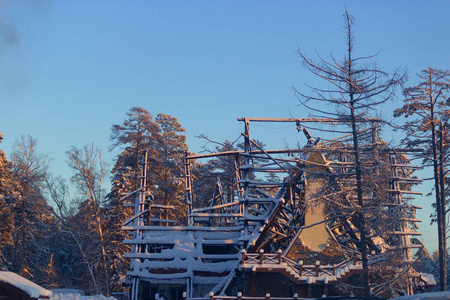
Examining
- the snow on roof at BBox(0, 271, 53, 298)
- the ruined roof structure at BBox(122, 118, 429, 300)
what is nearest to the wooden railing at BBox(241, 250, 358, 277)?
the ruined roof structure at BBox(122, 118, 429, 300)

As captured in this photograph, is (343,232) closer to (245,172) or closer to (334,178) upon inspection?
(245,172)

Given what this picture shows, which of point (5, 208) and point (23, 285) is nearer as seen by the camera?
point (23, 285)

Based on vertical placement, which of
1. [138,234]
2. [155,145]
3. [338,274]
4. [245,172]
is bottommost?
[338,274]

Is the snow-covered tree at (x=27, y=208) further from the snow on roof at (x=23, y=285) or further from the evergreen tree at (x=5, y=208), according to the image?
the snow on roof at (x=23, y=285)

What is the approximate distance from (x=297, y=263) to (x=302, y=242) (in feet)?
7.58

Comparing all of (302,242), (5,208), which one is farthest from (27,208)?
(302,242)

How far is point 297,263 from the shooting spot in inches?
1094

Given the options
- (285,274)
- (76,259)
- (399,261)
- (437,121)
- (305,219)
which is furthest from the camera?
(76,259)

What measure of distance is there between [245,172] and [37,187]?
20.9 m

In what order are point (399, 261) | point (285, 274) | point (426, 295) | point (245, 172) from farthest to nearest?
point (245, 172) → point (285, 274) → point (399, 261) → point (426, 295)

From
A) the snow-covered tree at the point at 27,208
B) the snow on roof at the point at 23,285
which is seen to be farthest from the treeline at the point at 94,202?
the snow on roof at the point at 23,285

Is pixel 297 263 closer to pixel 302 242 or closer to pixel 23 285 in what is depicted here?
pixel 302 242

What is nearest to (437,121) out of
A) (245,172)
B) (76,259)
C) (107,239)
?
(245,172)

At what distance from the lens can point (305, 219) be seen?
30281 mm
